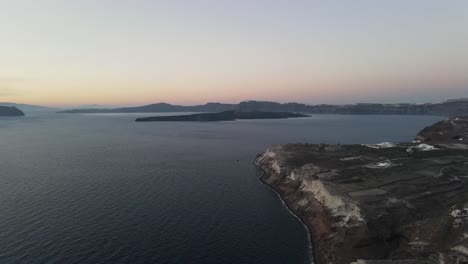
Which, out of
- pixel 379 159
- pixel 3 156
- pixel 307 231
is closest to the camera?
pixel 307 231

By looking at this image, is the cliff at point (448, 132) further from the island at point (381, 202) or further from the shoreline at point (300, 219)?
the shoreline at point (300, 219)

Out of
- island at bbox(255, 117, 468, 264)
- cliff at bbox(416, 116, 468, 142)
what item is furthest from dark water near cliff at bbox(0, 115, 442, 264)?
cliff at bbox(416, 116, 468, 142)

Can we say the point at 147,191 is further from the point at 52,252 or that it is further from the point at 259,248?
the point at 259,248

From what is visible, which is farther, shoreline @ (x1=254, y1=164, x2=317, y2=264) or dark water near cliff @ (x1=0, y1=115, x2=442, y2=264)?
shoreline @ (x1=254, y1=164, x2=317, y2=264)

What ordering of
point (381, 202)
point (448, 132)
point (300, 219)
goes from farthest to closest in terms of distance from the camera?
1. point (448, 132)
2. point (300, 219)
3. point (381, 202)

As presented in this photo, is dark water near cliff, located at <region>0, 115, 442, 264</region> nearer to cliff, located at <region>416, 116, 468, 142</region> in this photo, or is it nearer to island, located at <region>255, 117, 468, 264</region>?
island, located at <region>255, 117, 468, 264</region>

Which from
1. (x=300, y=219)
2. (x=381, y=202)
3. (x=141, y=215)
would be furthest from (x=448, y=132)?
(x=141, y=215)

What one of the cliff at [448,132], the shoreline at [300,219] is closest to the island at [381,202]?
the shoreline at [300,219]

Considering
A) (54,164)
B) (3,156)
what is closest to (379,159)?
(54,164)

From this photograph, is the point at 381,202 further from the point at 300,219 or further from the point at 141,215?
the point at 141,215
